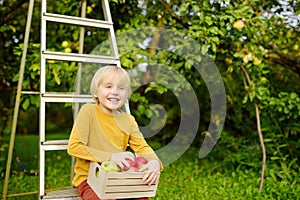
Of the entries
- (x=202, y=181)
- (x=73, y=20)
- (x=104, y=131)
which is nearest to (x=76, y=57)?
(x=73, y=20)

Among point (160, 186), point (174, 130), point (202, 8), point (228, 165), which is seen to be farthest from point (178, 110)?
point (202, 8)

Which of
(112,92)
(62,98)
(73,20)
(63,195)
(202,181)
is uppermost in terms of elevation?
(73,20)

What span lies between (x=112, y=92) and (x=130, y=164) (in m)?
0.42

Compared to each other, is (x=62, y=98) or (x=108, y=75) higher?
(x=108, y=75)

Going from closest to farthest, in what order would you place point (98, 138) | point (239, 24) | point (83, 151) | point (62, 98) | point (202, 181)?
point (83, 151) → point (98, 138) → point (62, 98) → point (239, 24) → point (202, 181)

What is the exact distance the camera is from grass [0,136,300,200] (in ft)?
11.5

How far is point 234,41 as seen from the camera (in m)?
3.66

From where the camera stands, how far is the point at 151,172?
2102 mm

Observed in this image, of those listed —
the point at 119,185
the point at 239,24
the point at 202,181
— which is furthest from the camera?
the point at 202,181

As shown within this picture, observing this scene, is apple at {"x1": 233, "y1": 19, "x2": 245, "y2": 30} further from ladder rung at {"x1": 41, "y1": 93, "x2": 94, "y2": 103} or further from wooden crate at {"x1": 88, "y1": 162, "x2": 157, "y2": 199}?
wooden crate at {"x1": 88, "y1": 162, "x2": 157, "y2": 199}

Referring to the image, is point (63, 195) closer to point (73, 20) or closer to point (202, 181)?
point (73, 20)

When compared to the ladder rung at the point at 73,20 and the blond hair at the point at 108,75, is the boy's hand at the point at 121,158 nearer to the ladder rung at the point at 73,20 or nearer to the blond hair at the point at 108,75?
the blond hair at the point at 108,75

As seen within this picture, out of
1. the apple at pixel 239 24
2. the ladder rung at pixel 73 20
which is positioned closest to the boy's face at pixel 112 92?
the ladder rung at pixel 73 20

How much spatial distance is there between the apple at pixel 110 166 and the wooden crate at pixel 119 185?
0.03 m
